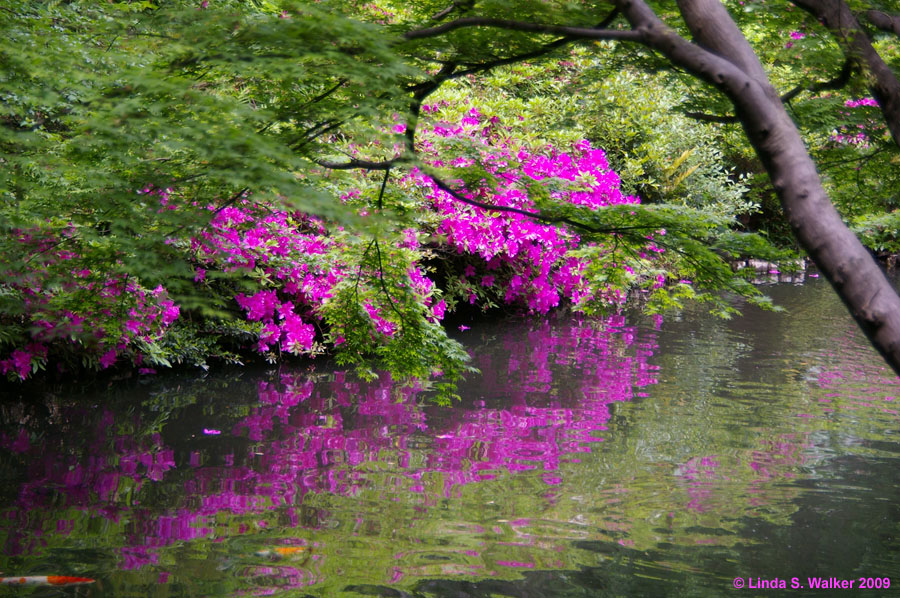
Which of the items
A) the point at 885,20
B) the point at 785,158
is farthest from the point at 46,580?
the point at 885,20

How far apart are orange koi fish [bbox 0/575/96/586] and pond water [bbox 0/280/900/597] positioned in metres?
0.04

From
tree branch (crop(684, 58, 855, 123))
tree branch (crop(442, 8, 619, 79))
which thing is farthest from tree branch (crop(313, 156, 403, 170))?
tree branch (crop(684, 58, 855, 123))

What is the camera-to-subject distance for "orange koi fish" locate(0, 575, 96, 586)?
3268 millimetres

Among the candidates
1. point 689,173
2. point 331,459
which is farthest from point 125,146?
point 689,173

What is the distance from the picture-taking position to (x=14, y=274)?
299 centimetres

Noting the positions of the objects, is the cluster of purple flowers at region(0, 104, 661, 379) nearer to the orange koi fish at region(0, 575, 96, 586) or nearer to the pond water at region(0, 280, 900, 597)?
the pond water at region(0, 280, 900, 597)

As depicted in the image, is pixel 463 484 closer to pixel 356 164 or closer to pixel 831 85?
pixel 356 164

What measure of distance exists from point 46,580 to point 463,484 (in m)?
2.23

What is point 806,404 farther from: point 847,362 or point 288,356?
point 288,356

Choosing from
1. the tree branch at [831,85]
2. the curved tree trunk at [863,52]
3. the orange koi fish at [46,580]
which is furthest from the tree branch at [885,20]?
the orange koi fish at [46,580]

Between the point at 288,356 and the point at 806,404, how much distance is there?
4.65 metres

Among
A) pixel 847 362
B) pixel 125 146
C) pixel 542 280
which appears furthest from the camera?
pixel 542 280

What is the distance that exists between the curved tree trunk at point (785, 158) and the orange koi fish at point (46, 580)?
121 inches

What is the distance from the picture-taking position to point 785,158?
2371 millimetres
